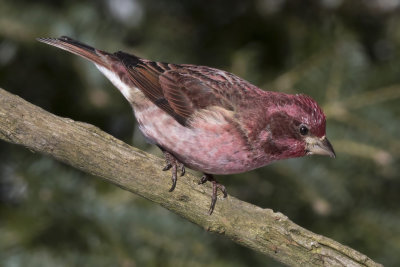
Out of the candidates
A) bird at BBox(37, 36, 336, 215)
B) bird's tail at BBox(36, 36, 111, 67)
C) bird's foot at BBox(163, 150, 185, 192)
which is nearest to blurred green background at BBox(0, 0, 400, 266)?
bird's tail at BBox(36, 36, 111, 67)

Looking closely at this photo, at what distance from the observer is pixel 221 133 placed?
348 cm

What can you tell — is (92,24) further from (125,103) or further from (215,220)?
(215,220)

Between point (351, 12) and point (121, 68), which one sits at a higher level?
point (351, 12)

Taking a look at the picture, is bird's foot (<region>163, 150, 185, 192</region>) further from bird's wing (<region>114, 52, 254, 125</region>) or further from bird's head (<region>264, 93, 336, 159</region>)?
bird's head (<region>264, 93, 336, 159</region>)

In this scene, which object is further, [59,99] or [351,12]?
[351,12]

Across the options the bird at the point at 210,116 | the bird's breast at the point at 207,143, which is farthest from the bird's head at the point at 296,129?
the bird's breast at the point at 207,143

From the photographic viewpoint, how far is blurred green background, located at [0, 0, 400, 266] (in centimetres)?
354

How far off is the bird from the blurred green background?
0.36 metres

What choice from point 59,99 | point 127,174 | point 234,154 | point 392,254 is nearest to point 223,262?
point 234,154

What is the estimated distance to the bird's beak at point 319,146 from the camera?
11.3 ft

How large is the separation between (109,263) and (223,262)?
0.64 metres

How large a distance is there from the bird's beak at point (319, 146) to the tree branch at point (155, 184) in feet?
2.12

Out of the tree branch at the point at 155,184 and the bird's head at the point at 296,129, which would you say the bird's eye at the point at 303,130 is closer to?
the bird's head at the point at 296,129

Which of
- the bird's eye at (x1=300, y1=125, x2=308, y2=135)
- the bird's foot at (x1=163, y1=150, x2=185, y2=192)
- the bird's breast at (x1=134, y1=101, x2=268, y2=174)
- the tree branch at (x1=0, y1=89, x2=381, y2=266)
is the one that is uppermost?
the bird's eye at (x1=300, y1=125, x2=308, y2=135)
